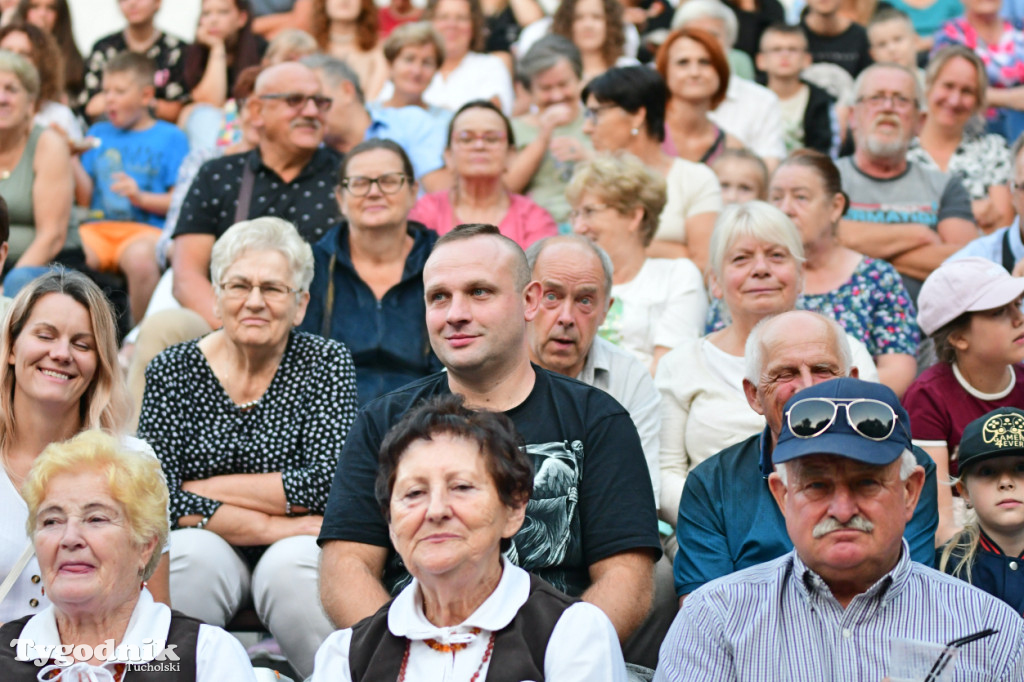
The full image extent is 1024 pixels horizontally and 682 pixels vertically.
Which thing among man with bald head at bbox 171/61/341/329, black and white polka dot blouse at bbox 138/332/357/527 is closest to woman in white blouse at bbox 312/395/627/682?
black and white polka dot blouse at bbox 138/332/357/527

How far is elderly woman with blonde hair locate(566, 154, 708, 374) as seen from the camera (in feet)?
16.7

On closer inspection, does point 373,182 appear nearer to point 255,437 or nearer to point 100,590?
point 255,437

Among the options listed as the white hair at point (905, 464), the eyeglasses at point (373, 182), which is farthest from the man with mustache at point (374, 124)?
the white hair at point (905, 464)

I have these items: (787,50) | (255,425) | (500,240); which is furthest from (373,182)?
(787,50)

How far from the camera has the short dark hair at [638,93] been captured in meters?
6.19

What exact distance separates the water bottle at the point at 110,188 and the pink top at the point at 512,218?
6.38 ft

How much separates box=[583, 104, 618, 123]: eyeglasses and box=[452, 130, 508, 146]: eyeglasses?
0.65 m

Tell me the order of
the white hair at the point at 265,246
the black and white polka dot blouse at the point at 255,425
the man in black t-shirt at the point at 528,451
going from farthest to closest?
1. the white hair at the point at 265,246
2. the black and white polka dot blouse at the point at 255,425
3. the man in black t-shirt at the point at 528,451

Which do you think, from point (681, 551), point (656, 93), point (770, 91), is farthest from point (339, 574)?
point (770, 91)

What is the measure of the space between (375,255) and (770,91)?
10.6 feet

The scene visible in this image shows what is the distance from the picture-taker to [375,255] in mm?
5086

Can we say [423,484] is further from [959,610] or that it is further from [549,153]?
[549,153]

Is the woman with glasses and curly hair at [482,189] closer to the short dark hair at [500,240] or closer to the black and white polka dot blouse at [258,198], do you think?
the black and white polka dot blouse at [258,198]

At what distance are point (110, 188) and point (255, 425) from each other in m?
3.34
